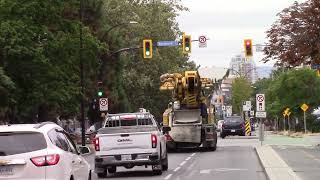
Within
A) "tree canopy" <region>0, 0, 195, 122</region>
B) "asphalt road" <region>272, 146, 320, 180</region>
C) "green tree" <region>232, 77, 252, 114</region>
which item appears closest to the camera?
"asphalt road" <region>272, 146, 320, 180</region>

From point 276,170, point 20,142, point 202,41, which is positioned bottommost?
point 276,170

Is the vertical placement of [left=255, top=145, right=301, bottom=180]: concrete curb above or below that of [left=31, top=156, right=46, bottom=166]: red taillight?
below

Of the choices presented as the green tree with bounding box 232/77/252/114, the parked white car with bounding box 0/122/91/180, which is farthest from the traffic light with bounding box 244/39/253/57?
the green tree with bounding box 232/77/252/114

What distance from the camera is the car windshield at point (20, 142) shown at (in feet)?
36.6

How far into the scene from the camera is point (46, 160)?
11125 mm

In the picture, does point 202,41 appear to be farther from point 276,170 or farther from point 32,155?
point 32,155

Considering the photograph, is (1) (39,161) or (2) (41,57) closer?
(1) (39,161)

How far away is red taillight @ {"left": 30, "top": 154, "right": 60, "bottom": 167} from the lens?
11070 mm

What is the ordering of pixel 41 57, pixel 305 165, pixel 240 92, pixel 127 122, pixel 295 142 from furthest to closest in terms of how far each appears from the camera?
pixel 240 92
pixel 295 142
pixel 41 57
pixel 127 122
pixel 305 165

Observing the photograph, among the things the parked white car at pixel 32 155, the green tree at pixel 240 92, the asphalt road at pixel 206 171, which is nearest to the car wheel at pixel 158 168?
the asphalt road at pixel 206 171

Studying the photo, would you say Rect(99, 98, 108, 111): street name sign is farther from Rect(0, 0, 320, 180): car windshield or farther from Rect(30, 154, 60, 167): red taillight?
Rect(30, 154, 60, 167): red taillight

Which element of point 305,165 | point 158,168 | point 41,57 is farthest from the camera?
point 41,57

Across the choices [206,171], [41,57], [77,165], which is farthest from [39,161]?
[41,57]

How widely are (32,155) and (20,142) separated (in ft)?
1.11
